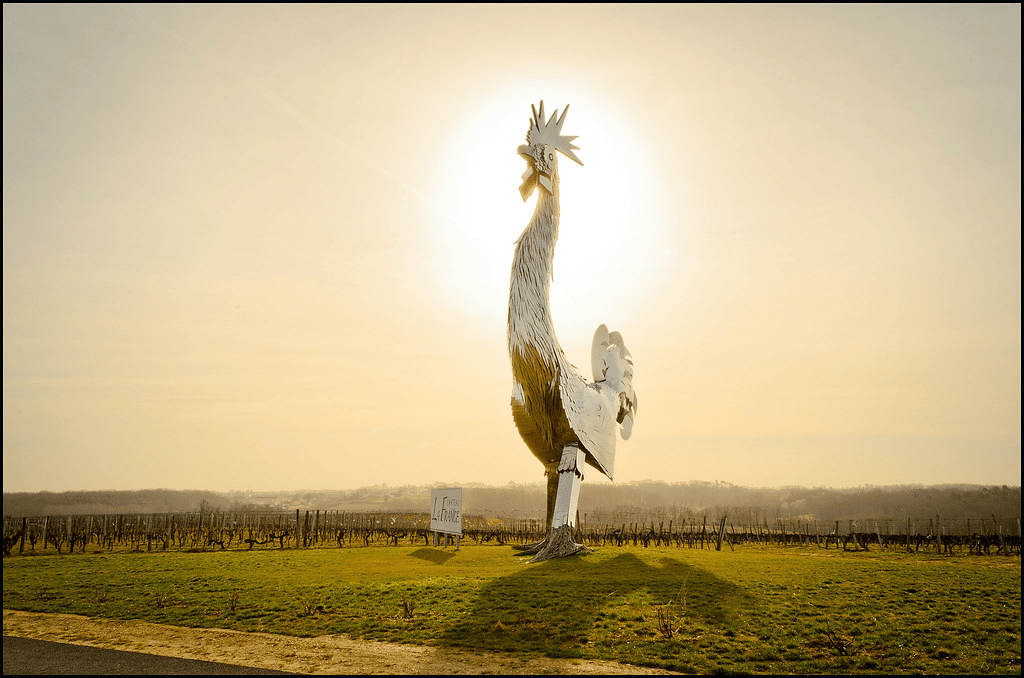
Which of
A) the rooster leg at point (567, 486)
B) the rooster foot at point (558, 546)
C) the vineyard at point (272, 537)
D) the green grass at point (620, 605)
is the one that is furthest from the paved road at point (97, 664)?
the vineyard at point (272, 537)

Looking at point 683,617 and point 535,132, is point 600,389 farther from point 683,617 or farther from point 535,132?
point 683,617

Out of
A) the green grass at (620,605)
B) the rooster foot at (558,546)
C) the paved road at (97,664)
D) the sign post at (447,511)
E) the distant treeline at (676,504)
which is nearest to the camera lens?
the paved road at (97,664)

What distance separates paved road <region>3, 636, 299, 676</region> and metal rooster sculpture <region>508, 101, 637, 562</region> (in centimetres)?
1044

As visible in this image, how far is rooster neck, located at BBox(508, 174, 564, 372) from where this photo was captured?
58.4ft

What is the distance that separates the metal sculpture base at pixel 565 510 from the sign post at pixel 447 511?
586cm

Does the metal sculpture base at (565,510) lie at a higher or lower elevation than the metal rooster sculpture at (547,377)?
lower

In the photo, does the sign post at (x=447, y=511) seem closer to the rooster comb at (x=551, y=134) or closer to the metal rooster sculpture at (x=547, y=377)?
the metal rooster sculpture at (x=547, y=377)

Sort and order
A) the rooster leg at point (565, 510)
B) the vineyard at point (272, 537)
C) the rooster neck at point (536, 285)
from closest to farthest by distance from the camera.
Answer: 1. the rooster neck at point (536, 285)
2. the rooster leg at point (565, 510)
3. the vineyard at point (272, 537)

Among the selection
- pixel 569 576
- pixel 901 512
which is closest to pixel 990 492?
pixel 901 512

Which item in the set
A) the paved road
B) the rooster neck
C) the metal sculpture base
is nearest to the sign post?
the metal sculpture base

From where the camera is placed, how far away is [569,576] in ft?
50.2

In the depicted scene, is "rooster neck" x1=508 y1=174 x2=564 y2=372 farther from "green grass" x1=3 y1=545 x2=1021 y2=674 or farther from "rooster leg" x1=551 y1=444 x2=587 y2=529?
"green grass" x1=3 y1=545 x2=1021 y2=674

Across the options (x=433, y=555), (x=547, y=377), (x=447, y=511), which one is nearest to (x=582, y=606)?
(x=547, y=377)

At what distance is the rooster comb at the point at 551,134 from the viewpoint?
1938 cm
